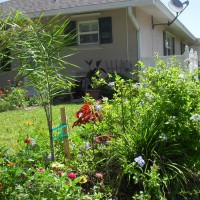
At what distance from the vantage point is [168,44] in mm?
20922

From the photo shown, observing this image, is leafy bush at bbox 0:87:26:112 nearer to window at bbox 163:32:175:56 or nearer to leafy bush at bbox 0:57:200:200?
leafy bush at bbox 0:57:200:200

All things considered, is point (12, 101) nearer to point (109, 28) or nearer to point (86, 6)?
point (86, 6)

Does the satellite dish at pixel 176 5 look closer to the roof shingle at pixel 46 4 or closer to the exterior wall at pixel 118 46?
the exterior wall at pixel 118 46

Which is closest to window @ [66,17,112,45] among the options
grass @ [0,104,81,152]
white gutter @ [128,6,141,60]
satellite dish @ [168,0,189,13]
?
white gutter @ [128,6,141,60]

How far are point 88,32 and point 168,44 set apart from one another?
6692 mm

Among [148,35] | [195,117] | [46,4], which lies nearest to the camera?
[195,117]

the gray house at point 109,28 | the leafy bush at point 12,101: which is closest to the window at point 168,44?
the gray house at point 109,28

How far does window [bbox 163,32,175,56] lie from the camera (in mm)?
19406

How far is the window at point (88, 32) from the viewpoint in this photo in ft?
50.8

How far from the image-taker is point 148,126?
3607mm

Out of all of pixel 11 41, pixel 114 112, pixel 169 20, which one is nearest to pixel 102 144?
pixel 114 112

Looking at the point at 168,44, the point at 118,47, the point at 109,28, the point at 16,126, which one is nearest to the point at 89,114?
the point at 16,126

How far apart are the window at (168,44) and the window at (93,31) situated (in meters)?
4.88

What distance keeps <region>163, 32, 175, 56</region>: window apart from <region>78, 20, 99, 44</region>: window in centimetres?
485
